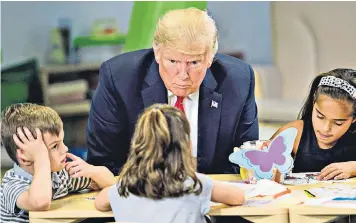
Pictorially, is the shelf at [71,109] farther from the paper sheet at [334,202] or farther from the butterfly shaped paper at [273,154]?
the paper sheet at [334,202]

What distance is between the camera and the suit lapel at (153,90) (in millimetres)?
3094

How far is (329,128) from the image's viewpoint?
313 cm

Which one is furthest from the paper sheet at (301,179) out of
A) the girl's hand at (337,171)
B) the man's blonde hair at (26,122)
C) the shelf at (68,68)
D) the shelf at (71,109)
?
the shelf at (68,68)

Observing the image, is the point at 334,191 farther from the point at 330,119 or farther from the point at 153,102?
the point at 153,102

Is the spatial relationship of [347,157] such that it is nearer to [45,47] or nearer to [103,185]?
[103,185]

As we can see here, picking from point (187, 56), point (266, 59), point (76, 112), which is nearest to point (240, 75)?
point (187, 56)

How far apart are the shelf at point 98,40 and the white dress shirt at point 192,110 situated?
2838 millimetres

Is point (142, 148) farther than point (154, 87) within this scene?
No

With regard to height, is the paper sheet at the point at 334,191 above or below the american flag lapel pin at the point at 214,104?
below

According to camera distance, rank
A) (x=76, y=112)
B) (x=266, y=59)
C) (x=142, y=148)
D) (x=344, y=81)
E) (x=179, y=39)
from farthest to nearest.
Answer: (x=76, y=112)
(x=266, y=59)
(x=344, y=81)
(x=179, y=39)
(x=142, y=148)

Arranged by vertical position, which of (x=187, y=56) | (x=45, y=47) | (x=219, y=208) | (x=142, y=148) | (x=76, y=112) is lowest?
(x=76, y=112)

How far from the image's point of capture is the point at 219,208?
8.93 feet

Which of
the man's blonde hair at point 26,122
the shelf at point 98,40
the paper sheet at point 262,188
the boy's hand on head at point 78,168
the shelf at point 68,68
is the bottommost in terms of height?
the shelf at point 68,68

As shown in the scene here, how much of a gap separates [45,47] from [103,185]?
3111 millimetres
